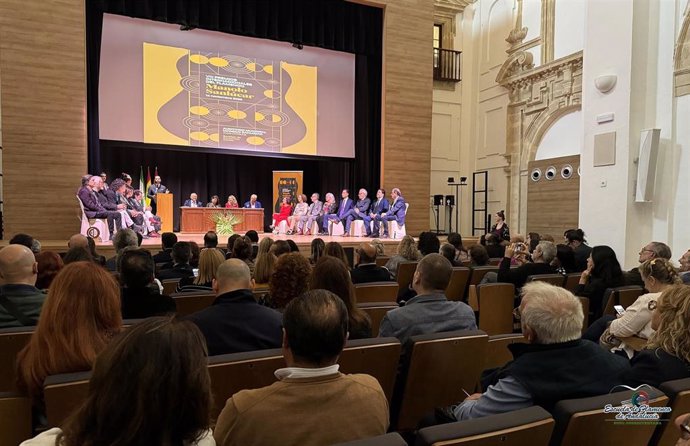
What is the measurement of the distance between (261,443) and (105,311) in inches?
28.7

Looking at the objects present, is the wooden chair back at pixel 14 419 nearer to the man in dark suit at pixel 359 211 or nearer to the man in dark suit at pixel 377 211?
the man in dark suit at pixel 377 211

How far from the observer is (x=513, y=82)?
37.8 feet

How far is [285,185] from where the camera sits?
42.0 feet

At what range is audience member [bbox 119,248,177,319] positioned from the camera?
7.75ft

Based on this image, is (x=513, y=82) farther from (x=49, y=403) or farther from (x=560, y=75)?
(x=49, y=403)

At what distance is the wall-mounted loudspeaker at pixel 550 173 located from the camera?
10395 millimetres

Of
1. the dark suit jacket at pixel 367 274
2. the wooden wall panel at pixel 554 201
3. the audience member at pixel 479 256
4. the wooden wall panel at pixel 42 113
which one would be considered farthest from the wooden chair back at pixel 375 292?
the wooden wall panel at pixel 554 201

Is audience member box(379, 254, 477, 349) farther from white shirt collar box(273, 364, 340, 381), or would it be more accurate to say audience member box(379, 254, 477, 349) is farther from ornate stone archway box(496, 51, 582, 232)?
ornate stone archway box(496, 51, 582, 232)

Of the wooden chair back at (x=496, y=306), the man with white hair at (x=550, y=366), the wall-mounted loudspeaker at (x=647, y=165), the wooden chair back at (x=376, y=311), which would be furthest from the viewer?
the wall-mounted loudspeaker at (x=647, y=165)

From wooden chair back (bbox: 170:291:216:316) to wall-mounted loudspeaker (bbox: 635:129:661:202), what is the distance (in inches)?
228

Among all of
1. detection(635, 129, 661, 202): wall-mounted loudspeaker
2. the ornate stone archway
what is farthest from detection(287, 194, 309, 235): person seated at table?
detection(635, 129, 661, 202): wall-mounted loudspeaker

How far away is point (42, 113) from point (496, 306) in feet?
26.4

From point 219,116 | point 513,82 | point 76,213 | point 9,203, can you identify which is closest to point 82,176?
point 76,213

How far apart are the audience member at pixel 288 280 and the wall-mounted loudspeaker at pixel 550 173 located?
9.18 m
